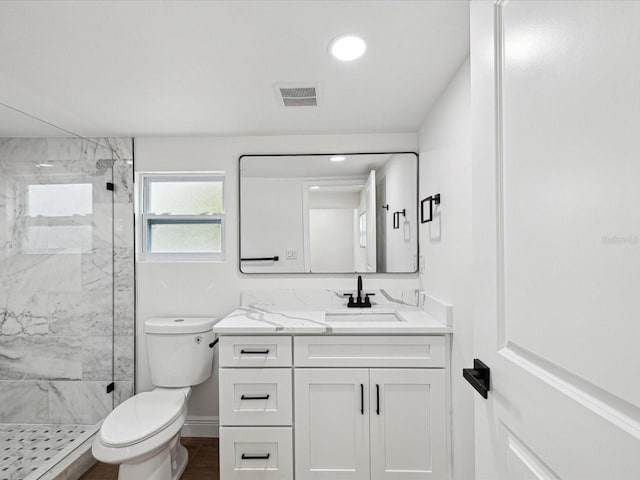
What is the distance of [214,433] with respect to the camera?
2336mm

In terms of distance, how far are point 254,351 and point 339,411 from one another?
21.9 inches

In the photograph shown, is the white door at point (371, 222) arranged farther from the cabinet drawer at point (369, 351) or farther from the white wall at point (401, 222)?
the cabinet drawer at point (369, 351)

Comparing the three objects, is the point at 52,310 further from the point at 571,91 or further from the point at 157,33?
the point at 571,91

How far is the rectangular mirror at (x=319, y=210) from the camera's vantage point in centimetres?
231

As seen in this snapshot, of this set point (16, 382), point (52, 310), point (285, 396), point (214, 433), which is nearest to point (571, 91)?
point (285, 396)

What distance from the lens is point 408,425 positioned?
1726mm

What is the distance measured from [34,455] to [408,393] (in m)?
2.17

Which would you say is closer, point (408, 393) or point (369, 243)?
point (408, 393)

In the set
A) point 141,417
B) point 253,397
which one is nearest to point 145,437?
point 141,417

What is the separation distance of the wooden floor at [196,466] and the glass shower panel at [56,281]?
1.22 feet

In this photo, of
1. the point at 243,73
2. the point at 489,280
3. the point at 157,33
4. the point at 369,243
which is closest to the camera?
the point at 489,280

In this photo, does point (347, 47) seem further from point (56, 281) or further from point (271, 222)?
point (56, 281)

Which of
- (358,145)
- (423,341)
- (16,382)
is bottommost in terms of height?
(16,382)

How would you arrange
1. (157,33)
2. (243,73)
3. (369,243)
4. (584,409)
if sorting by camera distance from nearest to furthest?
(584,409), (157,33), (243,73), (369,243)
